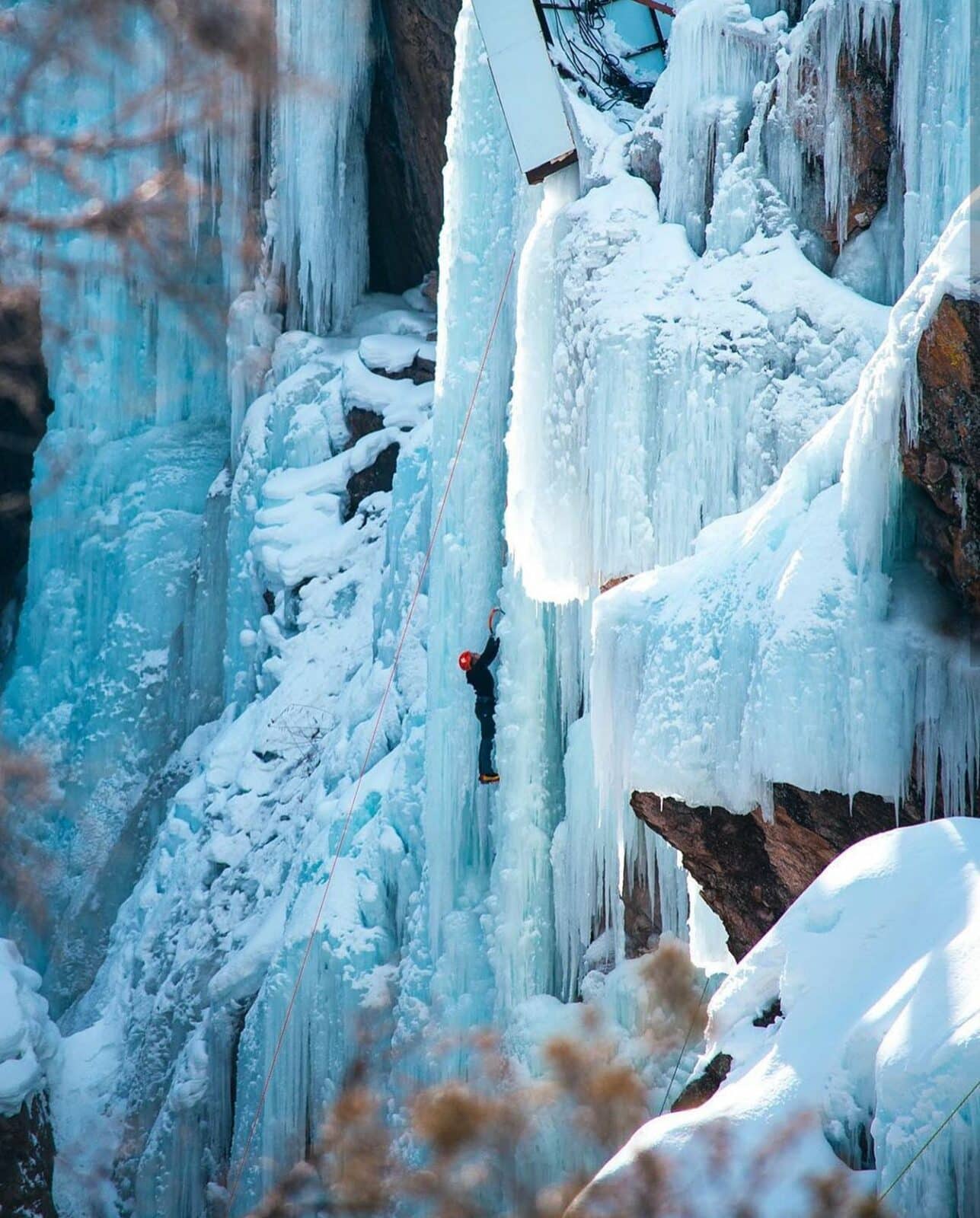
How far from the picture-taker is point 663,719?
4773mm

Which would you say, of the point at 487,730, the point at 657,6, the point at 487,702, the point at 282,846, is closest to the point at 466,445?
the point at 487,702

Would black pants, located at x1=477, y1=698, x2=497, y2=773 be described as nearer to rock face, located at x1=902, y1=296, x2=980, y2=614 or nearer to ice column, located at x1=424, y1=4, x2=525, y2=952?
ice column, located at x1=424, y1=4, x2=525, y2=952

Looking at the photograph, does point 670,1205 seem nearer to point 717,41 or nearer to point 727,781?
point 727,781

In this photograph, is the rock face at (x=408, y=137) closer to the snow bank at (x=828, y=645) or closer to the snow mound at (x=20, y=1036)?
the snow mound at (x=20, y=1036)

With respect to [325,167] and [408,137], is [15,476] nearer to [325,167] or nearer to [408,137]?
[325,167]

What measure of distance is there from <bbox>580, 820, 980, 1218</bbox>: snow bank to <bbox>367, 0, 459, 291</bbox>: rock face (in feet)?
34.2

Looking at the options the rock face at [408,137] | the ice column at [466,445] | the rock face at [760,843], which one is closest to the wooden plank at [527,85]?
the ice column at [466,445]

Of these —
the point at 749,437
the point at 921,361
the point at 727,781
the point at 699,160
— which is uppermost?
the point at 699,160

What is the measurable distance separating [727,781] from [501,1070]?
132 inches

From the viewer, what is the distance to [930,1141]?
2645mm

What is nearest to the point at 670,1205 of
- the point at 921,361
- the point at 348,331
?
the point at 921,361

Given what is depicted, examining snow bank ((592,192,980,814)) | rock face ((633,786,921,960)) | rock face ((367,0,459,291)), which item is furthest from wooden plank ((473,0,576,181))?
rock face ((367,0,459,291))

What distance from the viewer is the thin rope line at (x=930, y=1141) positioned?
2.60m

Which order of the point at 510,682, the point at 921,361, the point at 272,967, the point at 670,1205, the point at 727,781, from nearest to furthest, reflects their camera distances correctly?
the point at 670,1205
the point at 921,361
the point at 727,781
the point at 510,682
the point at 272,967
